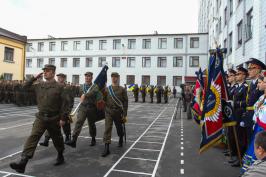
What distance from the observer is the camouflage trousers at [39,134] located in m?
4.90

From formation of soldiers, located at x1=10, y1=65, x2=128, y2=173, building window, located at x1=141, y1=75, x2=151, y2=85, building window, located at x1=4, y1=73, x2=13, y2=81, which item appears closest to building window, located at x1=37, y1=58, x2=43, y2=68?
building window, located at x1=141, y1=75, x2=151, y2=85

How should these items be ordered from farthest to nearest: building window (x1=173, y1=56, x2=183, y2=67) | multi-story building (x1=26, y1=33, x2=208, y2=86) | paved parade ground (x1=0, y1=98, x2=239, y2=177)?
building window (x1=173, y1=56, x2=183, y2=67)
multi-story building (x1=26, y1=33, x2=208, y2=86)
paved parade ground (x1=0, y1=98, x2=239, y2=177)

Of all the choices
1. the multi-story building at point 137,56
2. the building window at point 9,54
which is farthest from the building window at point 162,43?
the building window at point 9,54

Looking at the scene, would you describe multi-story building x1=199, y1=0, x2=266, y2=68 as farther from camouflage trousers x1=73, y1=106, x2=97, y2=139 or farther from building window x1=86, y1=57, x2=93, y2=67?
building window x1=86, y1=57, x2=93, y2=67

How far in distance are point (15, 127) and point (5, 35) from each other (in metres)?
19.8

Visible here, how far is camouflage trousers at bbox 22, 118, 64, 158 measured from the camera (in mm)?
4902

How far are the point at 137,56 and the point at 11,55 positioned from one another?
2034 centimetres

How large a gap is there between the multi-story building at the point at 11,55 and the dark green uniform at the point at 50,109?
23.9 metres

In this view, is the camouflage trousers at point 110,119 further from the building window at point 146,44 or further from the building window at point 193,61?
the building window at point 146,44

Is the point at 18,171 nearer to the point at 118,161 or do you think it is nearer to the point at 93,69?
the point at 118,161

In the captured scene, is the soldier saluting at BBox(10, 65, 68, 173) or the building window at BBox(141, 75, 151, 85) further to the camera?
the building window at BBox(141, 75, 151, 85)

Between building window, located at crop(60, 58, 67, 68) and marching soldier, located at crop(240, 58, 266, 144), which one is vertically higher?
building window, located at crop(60, 58, 67, 68)

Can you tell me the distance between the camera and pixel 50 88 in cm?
540

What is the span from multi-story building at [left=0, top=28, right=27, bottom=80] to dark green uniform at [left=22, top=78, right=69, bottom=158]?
2386cm
